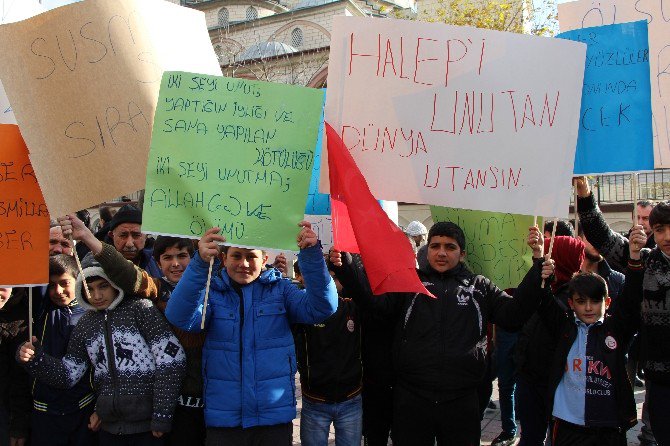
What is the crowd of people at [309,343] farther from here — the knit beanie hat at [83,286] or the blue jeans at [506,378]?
the blue jeans at [506,378]

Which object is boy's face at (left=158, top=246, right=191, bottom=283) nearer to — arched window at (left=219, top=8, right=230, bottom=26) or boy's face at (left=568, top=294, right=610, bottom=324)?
boy's face at (left=568, top=294, right=610, bottom=324)

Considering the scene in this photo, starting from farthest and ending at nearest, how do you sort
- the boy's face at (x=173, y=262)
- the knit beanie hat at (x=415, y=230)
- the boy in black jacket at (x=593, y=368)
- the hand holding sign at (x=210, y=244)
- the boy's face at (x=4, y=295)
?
the knit beanie hat at (x=415, y=230) < the boy's face at (x=173, y=262) < the boy's face at (x=4, y=295) < the boy in black jacket at (x=593, y=368) < the hand holding sign at (x=210, y=244)

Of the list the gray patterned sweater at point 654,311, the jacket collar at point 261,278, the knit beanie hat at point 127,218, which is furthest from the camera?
the knit beanie hat at point 127,218

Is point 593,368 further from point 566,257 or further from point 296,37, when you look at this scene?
point 296,37

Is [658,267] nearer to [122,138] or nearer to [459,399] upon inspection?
[459,399]

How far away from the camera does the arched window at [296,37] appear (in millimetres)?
43375

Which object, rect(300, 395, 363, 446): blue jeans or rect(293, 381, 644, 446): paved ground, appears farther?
rect(293, 381, 644, 446): paved ground

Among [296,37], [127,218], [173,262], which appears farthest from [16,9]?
[296,37]

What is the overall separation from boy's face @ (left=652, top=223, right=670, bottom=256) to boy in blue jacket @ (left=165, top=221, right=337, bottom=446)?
6.03 ft

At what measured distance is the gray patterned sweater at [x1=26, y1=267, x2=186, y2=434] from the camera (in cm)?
366

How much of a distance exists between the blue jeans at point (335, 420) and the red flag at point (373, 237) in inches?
45.3

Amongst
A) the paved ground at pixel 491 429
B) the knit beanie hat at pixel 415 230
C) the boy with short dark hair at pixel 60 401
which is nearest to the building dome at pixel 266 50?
the knit beanie hat at pixel 415 230

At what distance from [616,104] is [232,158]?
6.91 feet

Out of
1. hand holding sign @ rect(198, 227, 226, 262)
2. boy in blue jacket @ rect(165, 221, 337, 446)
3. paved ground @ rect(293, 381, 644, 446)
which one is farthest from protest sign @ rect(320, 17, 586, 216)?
paved ground @ rect(293, 381, 644, 446)
